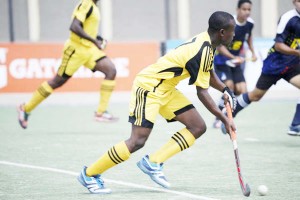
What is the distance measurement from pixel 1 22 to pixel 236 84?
1555 centimetres

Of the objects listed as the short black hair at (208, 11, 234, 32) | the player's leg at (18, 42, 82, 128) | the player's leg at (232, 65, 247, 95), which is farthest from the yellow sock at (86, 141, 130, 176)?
the player's leg at (232, 65, 247, 95)

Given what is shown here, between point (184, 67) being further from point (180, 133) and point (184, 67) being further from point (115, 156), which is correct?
point (115, 156)

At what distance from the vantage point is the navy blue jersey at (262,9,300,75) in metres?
9.38

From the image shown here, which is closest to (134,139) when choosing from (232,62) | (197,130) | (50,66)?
(197,130)

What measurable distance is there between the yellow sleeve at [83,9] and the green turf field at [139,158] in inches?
56.6

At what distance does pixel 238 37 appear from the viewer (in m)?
11.5

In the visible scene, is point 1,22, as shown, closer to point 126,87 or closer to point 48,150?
point 126,87

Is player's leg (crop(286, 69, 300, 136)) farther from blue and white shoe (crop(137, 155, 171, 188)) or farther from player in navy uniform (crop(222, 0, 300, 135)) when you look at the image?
blue and white shoe (crop(137, 155, 171, 188))

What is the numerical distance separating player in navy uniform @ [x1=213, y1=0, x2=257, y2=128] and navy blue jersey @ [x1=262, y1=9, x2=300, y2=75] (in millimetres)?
1500

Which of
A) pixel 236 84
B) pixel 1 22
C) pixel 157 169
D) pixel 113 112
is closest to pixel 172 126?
pixel 236 84

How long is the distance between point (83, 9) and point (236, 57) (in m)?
2.05

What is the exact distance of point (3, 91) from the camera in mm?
17000

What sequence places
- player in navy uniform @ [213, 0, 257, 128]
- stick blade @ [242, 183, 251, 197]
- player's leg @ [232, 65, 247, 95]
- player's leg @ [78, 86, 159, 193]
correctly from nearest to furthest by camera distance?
stick blade @ [242, 183, 251, 197] → player's leg @ [78, 86, 159, 193] → player in navy uniform @ [213, 0, 257, 128] → player's leg @ [232, 65, 247, 95]

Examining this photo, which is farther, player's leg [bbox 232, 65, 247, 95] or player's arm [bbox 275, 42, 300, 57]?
player's leg [bbox 232, 65, 247, 95]
